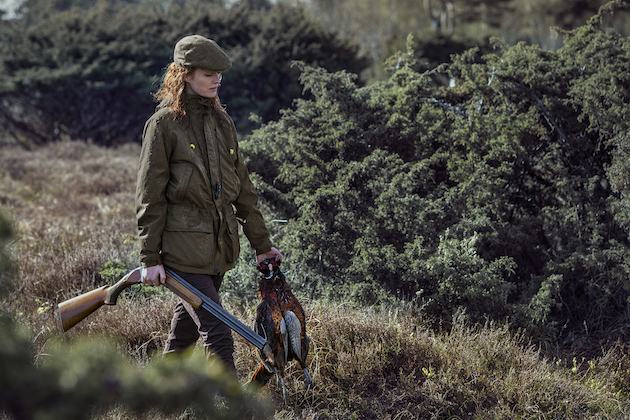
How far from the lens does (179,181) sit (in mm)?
2502

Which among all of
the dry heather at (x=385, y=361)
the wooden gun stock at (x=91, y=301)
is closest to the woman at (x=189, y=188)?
the wooden gun stock at (x=91, y=301)

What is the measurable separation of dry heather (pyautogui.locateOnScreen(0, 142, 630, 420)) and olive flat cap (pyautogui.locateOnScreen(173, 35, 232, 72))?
1.22 meters

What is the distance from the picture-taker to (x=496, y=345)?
3389 mm

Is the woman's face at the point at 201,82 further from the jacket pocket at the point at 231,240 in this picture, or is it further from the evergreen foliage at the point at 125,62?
the evergreen foliage at the point at 125,62

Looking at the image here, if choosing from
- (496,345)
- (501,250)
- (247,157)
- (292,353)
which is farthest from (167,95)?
(501,250)

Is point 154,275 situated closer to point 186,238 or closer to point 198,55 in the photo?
point 186,238

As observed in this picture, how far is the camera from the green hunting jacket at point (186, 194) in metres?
2.47

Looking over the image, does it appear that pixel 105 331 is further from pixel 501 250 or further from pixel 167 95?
pixel 501 250

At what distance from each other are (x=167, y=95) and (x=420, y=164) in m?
2.31

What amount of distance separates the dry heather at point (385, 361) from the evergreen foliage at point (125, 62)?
9.29 m

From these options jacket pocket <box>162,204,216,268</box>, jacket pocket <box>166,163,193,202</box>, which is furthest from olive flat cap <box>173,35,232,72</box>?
jacket pocket <box>162,204,216,268</box>

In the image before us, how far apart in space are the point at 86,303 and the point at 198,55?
144 cm

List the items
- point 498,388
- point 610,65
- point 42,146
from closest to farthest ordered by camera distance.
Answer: point 498,388, point 610,65, point 42,146

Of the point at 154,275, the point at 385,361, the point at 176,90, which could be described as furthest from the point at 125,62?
the point at 385,361
